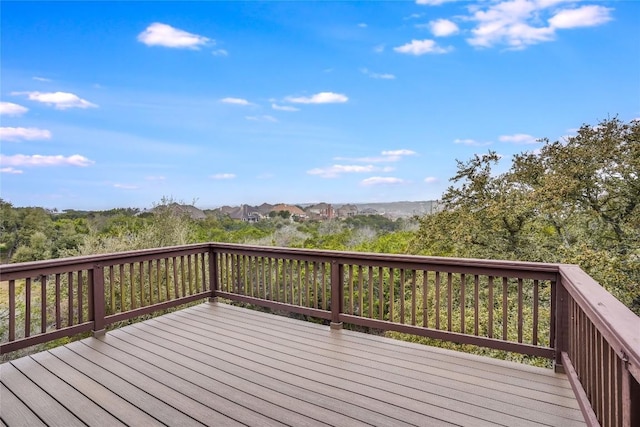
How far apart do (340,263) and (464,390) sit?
1.69 metres

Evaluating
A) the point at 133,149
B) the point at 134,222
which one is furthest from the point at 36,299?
the point at 133,149

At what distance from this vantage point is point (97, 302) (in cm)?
379

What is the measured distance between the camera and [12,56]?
19.8 feet

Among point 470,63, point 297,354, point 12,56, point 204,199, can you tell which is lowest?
point 297,354

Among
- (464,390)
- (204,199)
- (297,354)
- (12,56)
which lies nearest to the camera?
(464,390)

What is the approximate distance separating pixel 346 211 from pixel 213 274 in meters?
7.21

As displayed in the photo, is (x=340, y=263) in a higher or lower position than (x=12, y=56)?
lower

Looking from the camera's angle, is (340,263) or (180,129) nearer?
(340,263)

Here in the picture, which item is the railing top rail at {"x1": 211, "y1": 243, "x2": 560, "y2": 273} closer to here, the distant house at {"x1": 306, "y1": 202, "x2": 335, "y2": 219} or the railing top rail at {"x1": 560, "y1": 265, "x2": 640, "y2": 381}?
the railing top rail at {"x1": 560, "y1": 265, "x2": 640, "y2": 381}

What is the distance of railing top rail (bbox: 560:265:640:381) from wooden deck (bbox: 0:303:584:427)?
80cm

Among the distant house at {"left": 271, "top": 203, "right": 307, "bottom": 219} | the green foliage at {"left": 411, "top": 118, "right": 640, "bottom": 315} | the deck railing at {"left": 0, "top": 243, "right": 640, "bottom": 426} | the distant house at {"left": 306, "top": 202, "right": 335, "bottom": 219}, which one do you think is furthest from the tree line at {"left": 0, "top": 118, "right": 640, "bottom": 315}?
the deck railing at {"left": 0, "top": 243, "right": 640, "bottom": 426}

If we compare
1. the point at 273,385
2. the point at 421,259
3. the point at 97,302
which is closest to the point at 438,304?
the point at 421,259

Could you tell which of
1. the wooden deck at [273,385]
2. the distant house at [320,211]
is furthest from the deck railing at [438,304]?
the distant house at [320,211]

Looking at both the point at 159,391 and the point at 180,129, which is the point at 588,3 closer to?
the point at 159,391
